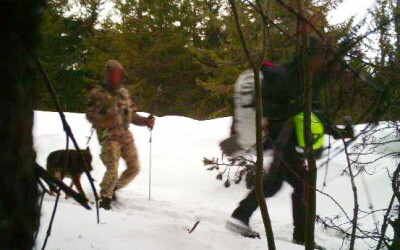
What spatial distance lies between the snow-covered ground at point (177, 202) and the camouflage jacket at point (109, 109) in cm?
78

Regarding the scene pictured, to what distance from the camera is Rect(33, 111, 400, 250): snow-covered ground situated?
2773mm

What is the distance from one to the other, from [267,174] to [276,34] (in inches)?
55.0

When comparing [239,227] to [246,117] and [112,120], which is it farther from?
[112,120]

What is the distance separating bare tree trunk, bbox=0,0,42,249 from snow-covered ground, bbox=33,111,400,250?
14cm

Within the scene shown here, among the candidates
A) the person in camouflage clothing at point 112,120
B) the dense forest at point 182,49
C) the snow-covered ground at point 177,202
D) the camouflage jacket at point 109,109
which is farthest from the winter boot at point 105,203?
the dense forest at point 182,49

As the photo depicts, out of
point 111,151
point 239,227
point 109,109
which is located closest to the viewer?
point 239,227

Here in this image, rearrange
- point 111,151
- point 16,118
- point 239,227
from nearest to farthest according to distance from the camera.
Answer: point 16,118 < point 239,227 < point 111,151

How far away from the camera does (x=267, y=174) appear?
377 cm

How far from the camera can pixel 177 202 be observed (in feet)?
Result: 19.5

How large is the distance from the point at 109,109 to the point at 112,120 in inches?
5.4

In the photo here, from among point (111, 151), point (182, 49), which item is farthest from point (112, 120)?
point (182, 49)

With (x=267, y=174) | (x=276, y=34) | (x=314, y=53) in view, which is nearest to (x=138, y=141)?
(x=267, y=174)

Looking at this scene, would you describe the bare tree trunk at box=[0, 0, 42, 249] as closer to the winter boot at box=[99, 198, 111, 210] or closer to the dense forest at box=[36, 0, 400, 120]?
the dense forest at box=[36, 0, 400, 120]

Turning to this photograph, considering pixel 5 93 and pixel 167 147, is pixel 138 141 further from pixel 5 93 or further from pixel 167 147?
pixel 5 93
